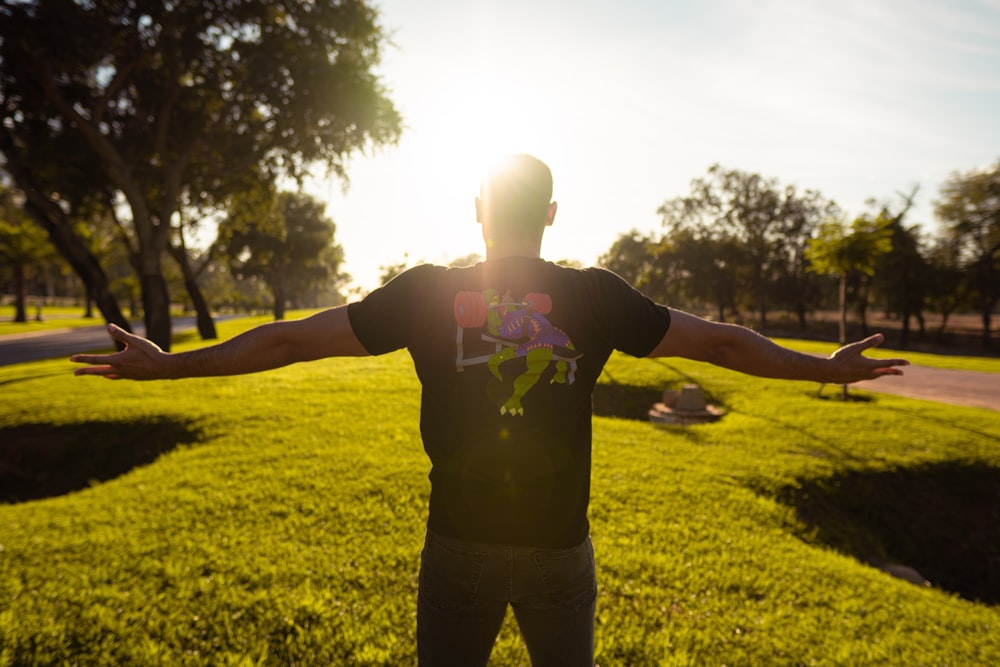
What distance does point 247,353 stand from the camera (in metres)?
1.86

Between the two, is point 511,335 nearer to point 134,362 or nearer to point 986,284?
point 134,362

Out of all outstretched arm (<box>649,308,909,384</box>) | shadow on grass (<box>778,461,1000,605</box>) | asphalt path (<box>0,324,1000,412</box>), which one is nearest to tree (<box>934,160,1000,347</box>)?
asphalt path (<box>0,324,1000,412</box>)

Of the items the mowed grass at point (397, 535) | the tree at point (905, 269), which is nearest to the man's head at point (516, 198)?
the mowed grass at point (397, 535)

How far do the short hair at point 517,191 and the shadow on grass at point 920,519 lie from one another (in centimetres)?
626

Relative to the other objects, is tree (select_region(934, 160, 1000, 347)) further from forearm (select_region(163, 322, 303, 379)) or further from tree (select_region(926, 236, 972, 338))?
forearm (select_region(163, 322, 303, 379))

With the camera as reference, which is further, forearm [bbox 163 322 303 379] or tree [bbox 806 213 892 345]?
tree [bbox 806 213 892 345]

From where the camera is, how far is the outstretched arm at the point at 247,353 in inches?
70.4

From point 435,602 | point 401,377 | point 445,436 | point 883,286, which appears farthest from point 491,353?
point 883,286

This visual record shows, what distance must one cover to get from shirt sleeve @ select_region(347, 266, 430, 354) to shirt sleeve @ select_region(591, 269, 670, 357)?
0.66 m

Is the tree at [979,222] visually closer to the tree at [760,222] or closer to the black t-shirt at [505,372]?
the tree at [760,222]

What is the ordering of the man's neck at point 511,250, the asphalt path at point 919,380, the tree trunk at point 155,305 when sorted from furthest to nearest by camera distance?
the tree trunk at point 155,305 → the asphalt path at point 919,380 → the man's neck at point 511,250

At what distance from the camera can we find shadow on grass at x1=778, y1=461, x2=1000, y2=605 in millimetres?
6051

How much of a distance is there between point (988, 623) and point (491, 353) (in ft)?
19.6

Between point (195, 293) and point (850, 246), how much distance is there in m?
29.7
